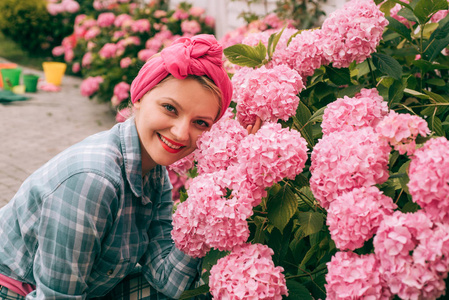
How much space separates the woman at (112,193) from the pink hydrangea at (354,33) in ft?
1.25

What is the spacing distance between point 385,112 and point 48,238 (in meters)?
1.19

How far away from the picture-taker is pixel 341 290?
42.2 inches

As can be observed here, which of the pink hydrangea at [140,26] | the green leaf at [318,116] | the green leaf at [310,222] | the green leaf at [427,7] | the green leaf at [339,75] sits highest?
the green leaf at [427,7]

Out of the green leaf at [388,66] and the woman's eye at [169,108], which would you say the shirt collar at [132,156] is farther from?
the green leaf at [388,66]

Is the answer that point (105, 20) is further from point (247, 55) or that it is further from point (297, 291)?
point (297, 291)

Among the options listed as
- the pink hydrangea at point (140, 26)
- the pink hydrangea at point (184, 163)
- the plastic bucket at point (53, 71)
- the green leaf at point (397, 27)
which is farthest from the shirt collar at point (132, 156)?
the plastic bucket at point (53, 71)

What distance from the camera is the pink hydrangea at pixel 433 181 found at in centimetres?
99

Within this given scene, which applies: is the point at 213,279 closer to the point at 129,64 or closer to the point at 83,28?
the point at 129,64

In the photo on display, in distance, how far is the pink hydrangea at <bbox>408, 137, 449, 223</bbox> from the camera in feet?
3.26

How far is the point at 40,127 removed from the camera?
6.17 meters

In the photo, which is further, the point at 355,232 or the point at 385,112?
the point at 385,112

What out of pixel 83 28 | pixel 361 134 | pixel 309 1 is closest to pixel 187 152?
pixel 361 134

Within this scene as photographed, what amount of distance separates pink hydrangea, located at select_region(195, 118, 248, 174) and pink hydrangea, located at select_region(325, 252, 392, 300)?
0.48m

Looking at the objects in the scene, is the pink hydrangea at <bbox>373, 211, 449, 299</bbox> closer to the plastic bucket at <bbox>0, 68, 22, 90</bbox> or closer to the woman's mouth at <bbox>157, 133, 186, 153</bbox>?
the woman's mouth at <bbox>157, 133, 186, 153</bbox>
